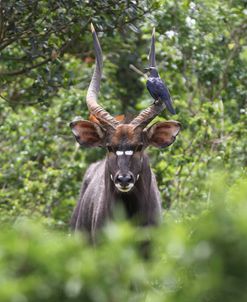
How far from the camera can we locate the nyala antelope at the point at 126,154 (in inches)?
330

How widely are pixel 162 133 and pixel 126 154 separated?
784 millimetres

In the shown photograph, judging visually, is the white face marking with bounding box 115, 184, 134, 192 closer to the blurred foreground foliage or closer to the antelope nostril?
the antelope nostril

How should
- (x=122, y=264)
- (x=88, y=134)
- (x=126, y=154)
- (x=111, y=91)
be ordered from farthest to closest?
(x=111, y=91) < (x=88, y=134) < (x=126, y=154) < (x=122, y=264)

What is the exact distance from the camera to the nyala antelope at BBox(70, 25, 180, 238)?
838 centimetres

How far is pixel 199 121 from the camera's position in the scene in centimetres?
1159

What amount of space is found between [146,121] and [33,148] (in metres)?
3.59

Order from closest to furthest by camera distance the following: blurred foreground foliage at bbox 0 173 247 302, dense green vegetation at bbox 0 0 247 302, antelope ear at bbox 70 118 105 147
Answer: blurred foreground foliage at bbox 0 173 247 302 < antelope ear at bbox 70 118 105 147 < dense green vegetation at bbox 0 0 247 302

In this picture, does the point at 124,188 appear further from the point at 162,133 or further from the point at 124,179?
the point at 162,133

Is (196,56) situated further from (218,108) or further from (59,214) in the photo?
(59,214)

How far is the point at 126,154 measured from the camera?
27.5 ft

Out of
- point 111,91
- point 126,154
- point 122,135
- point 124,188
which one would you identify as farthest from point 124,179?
point 111,91

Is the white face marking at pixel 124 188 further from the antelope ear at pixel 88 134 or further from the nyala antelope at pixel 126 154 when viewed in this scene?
the antelope ear at pixel 88 134

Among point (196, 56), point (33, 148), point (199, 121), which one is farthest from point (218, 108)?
point (33, 148)

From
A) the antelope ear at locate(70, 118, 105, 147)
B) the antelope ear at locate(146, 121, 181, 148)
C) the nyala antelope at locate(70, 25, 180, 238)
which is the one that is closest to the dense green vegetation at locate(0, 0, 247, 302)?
the nyala antelope at locate(70, 25, 180, 238)
